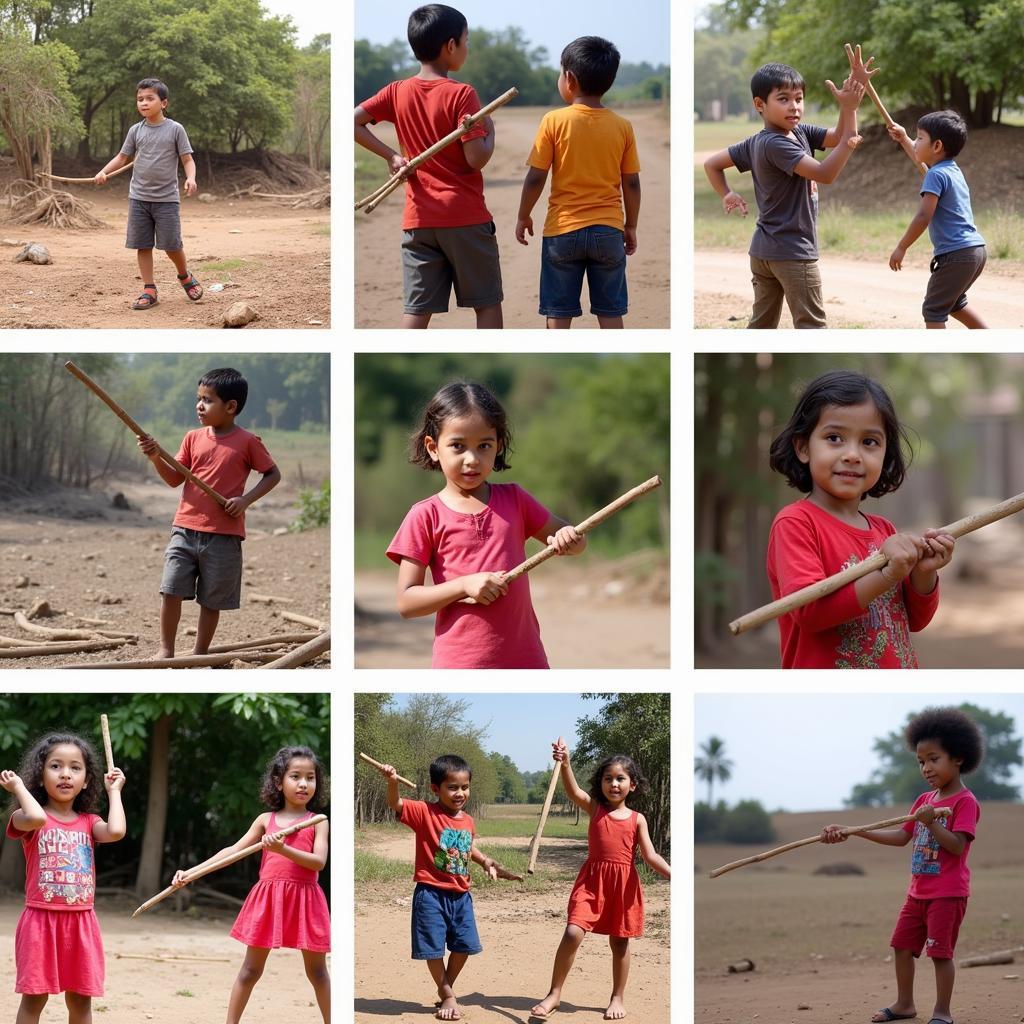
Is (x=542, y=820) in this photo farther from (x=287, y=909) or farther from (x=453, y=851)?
(x=287, y=909)

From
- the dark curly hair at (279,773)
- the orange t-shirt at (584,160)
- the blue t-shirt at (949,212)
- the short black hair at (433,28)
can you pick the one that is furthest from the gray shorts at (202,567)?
the blue t-shirt at (949,212)

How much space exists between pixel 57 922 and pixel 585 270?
303cm

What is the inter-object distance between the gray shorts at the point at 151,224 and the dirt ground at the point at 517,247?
1.25 m

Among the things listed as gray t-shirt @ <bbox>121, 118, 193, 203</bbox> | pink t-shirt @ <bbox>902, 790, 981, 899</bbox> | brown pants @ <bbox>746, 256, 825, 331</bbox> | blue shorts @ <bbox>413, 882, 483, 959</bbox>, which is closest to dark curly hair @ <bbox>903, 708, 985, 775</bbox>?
pink t-shirt @ <bbox>902, 790, 981, 899</bbox>

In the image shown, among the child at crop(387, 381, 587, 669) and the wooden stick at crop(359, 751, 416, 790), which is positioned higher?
the child at crop(387, 381, 587, 669)

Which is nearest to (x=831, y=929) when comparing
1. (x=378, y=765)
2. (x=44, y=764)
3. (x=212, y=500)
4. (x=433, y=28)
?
(x=378, y=765)

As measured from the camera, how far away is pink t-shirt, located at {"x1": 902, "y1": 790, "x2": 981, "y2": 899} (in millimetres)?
4762

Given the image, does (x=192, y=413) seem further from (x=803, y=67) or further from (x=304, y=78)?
(x=803, y=67)

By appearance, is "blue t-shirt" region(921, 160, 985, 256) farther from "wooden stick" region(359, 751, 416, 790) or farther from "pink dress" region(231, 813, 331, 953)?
"pink dress" region(231, 813, 331, 953)

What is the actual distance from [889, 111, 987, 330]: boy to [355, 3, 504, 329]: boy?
67.8 inches

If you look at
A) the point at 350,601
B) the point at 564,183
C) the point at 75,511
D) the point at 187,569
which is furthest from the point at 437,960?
the point at 75,511

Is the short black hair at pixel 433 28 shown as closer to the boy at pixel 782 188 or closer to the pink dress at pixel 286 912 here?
the boy at pixel 782 188

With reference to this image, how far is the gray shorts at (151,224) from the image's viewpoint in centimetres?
601

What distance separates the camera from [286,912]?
4.84 meters
